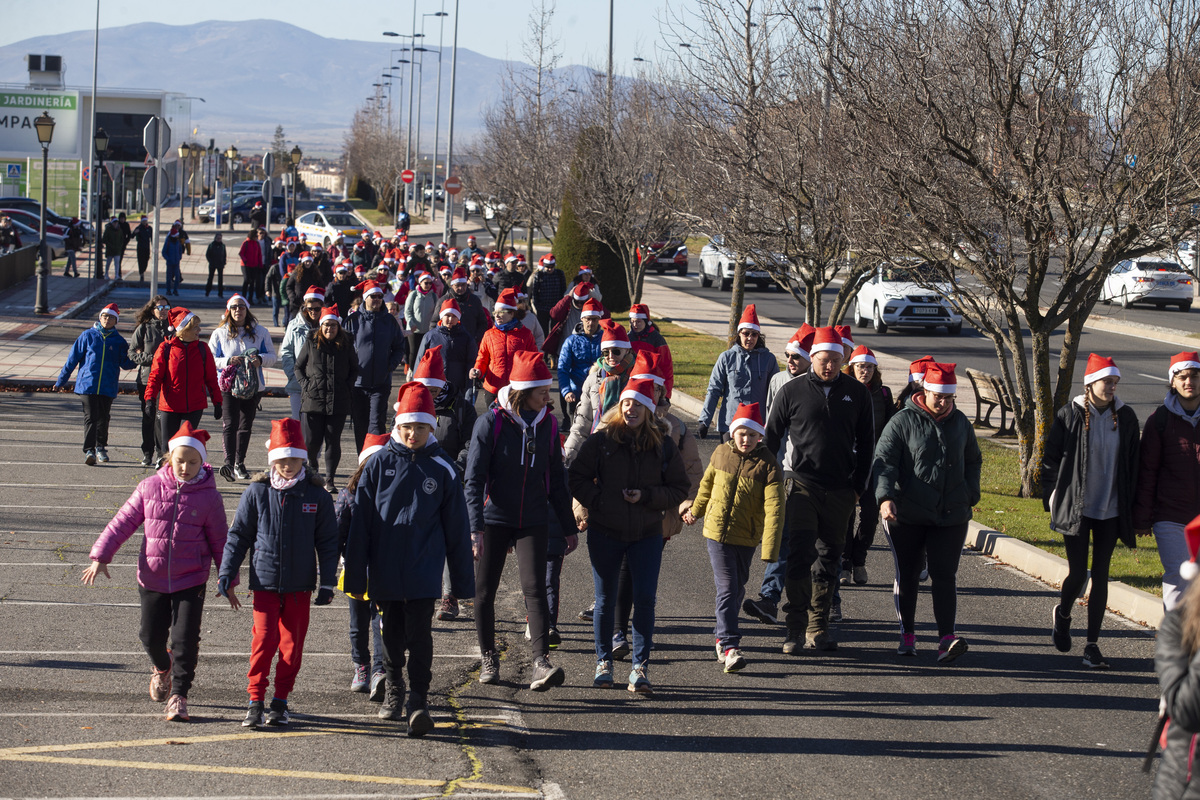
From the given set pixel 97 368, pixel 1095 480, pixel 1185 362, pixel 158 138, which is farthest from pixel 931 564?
pixel 158 138

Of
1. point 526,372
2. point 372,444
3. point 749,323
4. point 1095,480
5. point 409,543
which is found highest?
point 749,323

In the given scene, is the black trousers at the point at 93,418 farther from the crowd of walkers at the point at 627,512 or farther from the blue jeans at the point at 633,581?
the blue jeans at the point at 633,581

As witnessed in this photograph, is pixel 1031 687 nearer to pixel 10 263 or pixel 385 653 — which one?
pixel 385 653

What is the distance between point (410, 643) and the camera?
6469 millimetres

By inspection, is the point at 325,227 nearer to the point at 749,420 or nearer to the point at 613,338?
the point at 613,338

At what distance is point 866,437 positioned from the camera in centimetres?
823

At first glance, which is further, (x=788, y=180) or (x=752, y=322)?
(x=788, y=180)

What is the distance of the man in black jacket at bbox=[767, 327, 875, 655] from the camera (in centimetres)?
802

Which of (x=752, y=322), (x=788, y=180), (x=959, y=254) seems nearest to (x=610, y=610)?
(x=752, y=322)

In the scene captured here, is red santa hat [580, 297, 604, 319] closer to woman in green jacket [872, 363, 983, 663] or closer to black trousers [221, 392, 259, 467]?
black trousers [221, 392, 259, 467]

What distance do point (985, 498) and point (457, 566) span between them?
25.1 ft

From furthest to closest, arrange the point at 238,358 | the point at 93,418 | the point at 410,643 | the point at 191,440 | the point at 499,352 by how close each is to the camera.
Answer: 1. the point at 93,418
2. the point at 238,358
3. the point at 499,352
4. the point at 191,440
5. the point at 410,643

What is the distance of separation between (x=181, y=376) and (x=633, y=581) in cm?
620

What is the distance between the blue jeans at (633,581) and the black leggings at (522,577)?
31 cm
